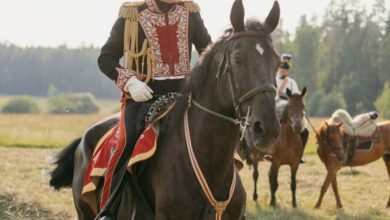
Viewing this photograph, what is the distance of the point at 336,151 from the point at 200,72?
9.23 m

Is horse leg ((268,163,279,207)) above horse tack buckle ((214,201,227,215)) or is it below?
below

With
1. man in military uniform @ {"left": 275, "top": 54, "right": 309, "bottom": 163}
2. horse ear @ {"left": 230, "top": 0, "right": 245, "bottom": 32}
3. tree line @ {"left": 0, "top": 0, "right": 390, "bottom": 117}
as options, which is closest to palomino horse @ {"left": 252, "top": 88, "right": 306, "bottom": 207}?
man in military uniform @ {"left": 275, "top": 54, "right": 309, "bottom": 163}

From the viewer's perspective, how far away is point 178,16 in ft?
15.8

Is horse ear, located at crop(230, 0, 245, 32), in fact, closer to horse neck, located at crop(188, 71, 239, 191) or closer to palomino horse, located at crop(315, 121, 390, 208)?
horse neck, located at crop(188, 71, 239, 191)

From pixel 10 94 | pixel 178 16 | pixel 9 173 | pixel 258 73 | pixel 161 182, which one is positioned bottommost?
pixel 10 94

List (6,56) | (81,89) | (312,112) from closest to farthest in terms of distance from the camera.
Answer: (312,112) < (81,89) < (6,56)

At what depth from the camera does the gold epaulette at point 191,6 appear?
4895 millimetres

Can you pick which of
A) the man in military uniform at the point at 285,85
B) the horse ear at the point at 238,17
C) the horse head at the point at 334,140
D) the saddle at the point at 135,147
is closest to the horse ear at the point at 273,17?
the horse ear at the point at 238,17

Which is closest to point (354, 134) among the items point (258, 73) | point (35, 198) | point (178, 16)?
point (35, 198)

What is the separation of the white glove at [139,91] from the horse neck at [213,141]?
0.43 meters

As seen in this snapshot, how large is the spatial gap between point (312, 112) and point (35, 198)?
62431 mm

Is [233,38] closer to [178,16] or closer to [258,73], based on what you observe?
[258,73]

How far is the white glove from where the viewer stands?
174 inches

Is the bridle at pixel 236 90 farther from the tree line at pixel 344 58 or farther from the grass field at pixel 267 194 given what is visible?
the tree line at pixel 344 58
